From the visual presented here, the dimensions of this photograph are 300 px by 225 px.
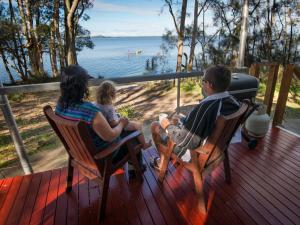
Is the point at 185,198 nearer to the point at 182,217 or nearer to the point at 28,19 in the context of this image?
the point at 182,217

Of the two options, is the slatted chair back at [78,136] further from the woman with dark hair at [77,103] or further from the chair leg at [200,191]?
the chair leg at [200,191]

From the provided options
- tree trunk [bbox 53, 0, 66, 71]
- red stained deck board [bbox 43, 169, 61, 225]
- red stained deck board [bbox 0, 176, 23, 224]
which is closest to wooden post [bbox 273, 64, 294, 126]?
red stained deck board [bbox 43, 169, 61, 225]

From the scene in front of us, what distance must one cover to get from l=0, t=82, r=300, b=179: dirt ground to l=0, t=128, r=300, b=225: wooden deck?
0.88m

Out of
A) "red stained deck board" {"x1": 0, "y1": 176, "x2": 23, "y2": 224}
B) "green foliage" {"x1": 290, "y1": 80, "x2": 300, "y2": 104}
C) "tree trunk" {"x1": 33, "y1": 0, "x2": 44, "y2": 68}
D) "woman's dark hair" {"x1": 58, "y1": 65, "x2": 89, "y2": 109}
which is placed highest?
"tree trunk" {"x1": 33, "y1": 0, "x2": 44, "y2": 68}

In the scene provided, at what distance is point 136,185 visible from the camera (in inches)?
77.9

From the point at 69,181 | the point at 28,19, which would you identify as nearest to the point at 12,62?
the point at 28,19

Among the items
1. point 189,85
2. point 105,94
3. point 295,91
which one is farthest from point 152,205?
point 189,85

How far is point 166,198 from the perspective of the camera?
181 centimetres

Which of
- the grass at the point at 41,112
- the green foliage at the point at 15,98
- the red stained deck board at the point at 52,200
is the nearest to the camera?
the red stained deck board at the point at 52,200

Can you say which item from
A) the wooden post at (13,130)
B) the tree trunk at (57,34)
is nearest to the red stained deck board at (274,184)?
the wooden post at (13,130)

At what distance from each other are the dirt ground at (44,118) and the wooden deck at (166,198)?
876 millimetres

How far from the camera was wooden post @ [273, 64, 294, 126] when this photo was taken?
9.23 ft

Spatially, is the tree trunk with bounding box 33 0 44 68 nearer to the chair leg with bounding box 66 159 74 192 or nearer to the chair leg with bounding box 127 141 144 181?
the chair leg with bounding box 66 159 74 192

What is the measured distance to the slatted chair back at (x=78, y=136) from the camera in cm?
130
